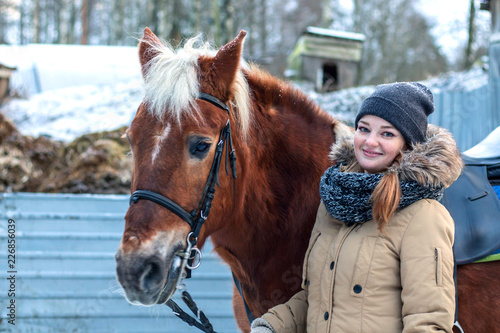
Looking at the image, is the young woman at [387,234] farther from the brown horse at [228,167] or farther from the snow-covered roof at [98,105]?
the snow-covered roof at [98,105]

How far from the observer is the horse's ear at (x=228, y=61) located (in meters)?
1.79

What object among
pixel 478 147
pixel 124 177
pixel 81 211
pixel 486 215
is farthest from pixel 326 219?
pixel 124 177

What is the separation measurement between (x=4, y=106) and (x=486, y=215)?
9009mm

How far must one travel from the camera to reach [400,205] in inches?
58.6

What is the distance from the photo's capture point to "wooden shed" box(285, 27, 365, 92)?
37.7 feet

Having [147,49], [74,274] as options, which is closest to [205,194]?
[147,49]

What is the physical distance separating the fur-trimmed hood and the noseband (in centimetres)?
69

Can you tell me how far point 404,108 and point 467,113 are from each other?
416cm

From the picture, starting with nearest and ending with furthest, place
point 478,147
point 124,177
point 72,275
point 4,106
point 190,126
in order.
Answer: point 190,126
point 478,147
point 72,275
point 124,177
point 4,106

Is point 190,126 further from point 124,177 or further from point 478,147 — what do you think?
point 124,177

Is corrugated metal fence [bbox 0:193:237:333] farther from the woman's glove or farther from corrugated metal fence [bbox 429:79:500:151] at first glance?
corrugated metal fence [bbox 429:79:500:151]

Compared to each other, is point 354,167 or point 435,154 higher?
point 435,154

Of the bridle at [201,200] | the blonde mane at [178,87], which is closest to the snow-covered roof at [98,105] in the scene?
the blonde mane at [178,87]

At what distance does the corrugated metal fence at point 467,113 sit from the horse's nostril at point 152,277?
4.52m
